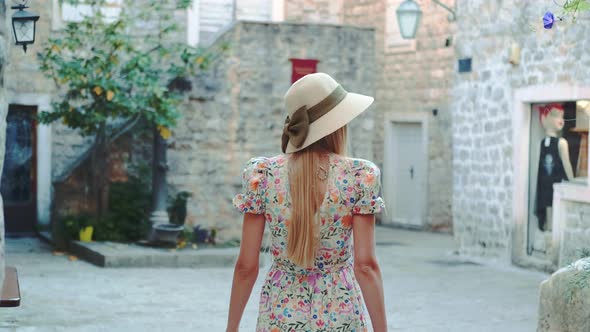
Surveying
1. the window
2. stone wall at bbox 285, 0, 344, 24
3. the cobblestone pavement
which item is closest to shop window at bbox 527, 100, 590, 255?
the cobblestone pavement

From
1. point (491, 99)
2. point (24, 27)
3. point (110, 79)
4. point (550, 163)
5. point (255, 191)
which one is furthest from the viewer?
point (491, 99)

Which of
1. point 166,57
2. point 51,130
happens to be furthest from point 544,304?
point 51,130

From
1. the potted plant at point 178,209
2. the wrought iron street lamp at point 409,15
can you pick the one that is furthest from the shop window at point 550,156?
the potted plant at point 178,209

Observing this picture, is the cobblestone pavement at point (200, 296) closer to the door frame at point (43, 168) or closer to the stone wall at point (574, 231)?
the stone wall at point (574, 231)

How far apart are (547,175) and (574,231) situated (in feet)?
3.41

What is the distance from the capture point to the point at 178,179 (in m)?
14.6

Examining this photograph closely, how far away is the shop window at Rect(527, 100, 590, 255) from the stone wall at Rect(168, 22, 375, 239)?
367cm

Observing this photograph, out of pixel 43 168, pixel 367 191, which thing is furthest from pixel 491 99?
pixel 367 191

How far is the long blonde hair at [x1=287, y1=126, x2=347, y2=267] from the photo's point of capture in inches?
136

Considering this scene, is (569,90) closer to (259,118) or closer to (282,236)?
(259,118)

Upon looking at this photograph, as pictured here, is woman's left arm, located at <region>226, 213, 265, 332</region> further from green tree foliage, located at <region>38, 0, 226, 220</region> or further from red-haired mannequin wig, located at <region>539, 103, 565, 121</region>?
green tree foliage, located at <region>38, 0, 226, 220</region>

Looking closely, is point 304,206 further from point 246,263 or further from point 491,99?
point 491,99

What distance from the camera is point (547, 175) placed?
497 inches

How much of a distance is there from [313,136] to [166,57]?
10.7m
